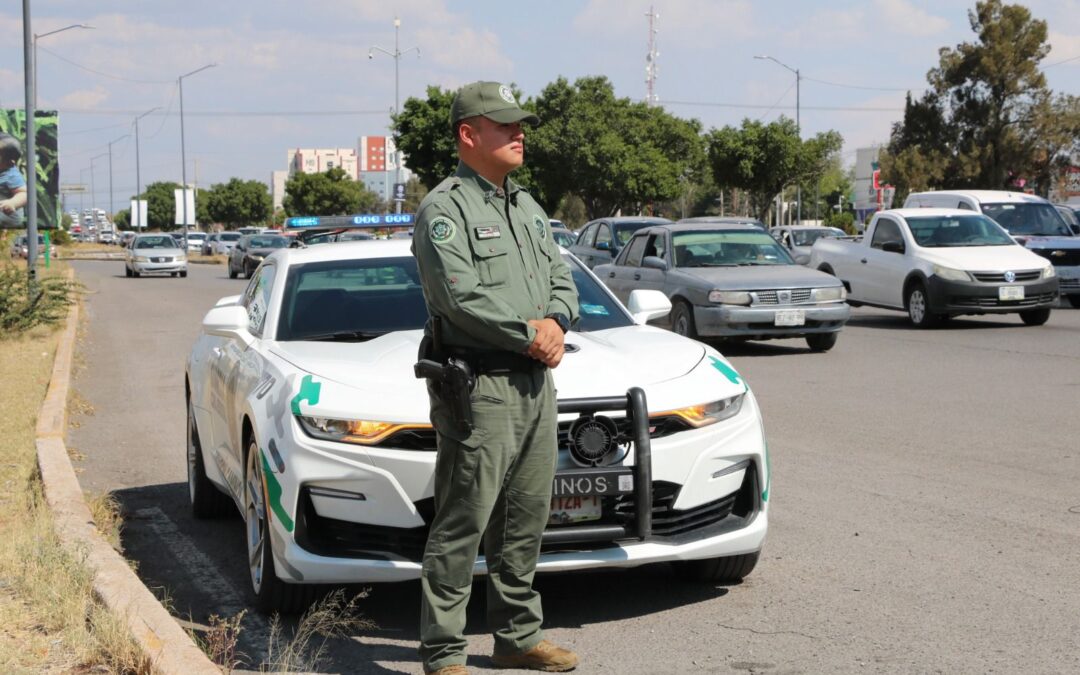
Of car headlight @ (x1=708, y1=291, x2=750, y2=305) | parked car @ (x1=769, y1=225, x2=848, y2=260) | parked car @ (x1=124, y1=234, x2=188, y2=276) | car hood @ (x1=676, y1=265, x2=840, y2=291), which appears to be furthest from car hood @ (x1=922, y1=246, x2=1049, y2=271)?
parked car @ (x1=124, y1=234, x2=188, y2=276)

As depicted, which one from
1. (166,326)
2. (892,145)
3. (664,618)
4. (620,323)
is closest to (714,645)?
(664,618)

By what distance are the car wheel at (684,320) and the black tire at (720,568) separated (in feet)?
34.6

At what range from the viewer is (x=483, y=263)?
4219mm

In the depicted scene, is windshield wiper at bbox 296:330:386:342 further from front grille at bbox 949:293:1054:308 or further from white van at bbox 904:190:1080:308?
white van at bbox 904:190:1080:308

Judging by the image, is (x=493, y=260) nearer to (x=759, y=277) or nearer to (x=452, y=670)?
(x=452, y=670)

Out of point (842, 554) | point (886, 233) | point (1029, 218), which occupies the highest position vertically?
point (1029, 218)

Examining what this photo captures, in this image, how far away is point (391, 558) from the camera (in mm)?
4996

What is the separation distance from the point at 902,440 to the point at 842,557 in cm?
353

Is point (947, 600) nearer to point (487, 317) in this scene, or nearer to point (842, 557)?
point (842, 557)

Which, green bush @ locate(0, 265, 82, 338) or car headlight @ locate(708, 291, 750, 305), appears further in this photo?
green bush @ locate(0, 265, 82, 338)

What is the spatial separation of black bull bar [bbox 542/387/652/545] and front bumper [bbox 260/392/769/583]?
1cm

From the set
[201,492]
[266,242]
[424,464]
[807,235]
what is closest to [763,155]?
[807,235]

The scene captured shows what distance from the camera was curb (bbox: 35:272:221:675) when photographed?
14.7ft

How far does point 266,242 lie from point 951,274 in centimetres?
2828
